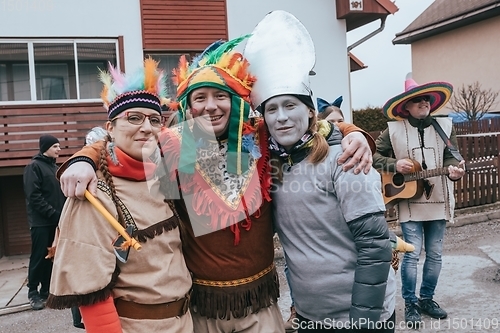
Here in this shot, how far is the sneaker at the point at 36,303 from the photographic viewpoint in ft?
17.4

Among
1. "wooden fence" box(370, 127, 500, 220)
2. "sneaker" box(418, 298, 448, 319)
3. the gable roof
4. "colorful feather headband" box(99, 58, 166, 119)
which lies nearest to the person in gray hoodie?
"colorful feather headband" box(99, 58, 166, 119)

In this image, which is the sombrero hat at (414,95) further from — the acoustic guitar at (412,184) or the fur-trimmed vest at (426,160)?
the acoustic guitar at (412,184)

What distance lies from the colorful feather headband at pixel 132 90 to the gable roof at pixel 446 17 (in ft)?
59.7

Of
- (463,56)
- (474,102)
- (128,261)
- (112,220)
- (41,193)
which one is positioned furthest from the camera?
(463,56)

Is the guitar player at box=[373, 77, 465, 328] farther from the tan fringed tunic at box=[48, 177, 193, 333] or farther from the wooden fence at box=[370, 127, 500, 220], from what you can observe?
the wooden fence at box=[370, 127, 500, 220]

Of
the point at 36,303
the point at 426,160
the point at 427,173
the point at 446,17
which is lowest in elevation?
the point at 36,303

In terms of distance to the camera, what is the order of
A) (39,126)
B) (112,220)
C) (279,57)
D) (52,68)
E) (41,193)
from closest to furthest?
(112,220) → (279,57) → (41,193) → (39,126) → (52,68)

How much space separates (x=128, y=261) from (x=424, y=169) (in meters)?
3.02

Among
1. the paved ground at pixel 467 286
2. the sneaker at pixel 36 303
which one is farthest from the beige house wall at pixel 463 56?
the sneaker at pixel 36 303

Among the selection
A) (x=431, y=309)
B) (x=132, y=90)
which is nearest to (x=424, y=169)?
(x=431, y=309)

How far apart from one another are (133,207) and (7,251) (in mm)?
7771

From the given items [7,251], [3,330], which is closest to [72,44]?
[7,251]

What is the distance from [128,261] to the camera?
6.31ft

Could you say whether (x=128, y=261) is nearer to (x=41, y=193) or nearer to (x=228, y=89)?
(x=228, y=89)
